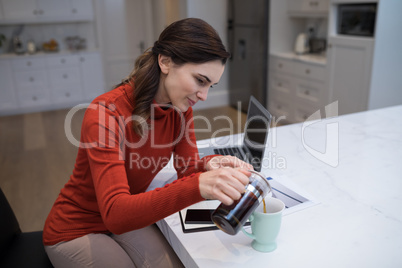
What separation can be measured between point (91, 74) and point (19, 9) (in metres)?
1.30

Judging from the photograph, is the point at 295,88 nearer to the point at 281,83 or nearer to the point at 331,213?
the point at 281,83

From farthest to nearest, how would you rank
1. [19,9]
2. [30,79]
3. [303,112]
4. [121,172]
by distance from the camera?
1. [30,79]
2. [19,9]
3. [303,112]
4. [121,172]

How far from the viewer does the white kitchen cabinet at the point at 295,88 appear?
3.86 metres

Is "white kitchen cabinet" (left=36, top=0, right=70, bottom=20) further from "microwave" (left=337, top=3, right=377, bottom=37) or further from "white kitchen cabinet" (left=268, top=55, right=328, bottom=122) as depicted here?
"microwave" (left=337, top=3, right=377, bottom=37)

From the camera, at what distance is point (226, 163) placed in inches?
44.4

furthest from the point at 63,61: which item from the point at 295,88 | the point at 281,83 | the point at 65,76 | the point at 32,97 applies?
the point at 295,88

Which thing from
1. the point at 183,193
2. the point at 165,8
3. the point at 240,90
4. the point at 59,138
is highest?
the point at 165,8

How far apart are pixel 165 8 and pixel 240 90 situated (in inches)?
70.2

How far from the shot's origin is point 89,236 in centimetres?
115

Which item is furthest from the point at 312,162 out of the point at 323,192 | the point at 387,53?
the point at 387,53

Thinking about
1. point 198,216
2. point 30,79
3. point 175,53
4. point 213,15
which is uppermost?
point 213,15

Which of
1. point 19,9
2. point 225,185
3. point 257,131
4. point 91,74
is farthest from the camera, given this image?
point 91,74

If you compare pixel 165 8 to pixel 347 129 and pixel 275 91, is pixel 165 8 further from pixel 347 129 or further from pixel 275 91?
pixel 347 129

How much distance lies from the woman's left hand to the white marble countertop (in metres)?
0.20
